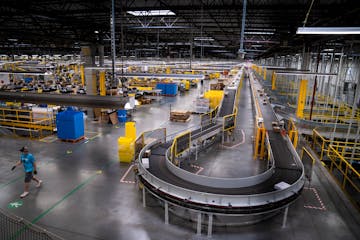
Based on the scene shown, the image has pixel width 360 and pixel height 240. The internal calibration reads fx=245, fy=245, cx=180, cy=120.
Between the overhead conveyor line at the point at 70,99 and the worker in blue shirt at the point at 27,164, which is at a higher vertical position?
the overhead conveyor line at the point at 70,99

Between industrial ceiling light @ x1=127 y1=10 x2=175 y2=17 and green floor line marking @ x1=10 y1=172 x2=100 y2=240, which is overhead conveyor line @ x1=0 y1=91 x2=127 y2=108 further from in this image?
industrial ceiling light @ x1=127 y1=10 x2=175 y2=17

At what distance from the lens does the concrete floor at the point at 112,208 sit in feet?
20.6

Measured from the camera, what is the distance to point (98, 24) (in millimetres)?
15953

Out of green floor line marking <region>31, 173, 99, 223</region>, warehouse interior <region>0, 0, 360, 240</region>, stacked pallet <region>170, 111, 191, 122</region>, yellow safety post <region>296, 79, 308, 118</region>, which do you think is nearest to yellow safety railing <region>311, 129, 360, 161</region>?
warehouse interior <region>0, 0, 360, 240</region>

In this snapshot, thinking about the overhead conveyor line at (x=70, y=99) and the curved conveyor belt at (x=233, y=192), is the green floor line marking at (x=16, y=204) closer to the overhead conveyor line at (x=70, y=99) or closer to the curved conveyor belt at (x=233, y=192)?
the overhead conveyor line at (x=70, y=99)

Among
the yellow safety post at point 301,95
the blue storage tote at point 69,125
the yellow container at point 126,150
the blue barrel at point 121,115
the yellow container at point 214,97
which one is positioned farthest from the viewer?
the yellow container at point 214,97

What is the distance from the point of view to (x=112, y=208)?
288 inches

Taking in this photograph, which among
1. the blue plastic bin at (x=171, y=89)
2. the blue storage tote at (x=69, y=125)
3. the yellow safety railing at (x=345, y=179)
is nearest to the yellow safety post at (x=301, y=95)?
the yellow safety railing at (x=345, y=179)

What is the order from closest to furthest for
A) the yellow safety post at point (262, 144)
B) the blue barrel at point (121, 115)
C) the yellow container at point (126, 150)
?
the yellow safety post at point (262, 144)
the yellow container at point (126, 150)
the blue barrel at point (121, 115)

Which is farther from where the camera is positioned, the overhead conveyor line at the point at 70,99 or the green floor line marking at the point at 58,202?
the overhead conveyor line at the point at 70,99

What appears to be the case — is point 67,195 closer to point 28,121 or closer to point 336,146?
point 28,121

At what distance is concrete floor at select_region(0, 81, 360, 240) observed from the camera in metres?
6.27

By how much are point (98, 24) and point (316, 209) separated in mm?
15532

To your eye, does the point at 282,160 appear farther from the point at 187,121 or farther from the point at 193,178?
the point at 187,121
